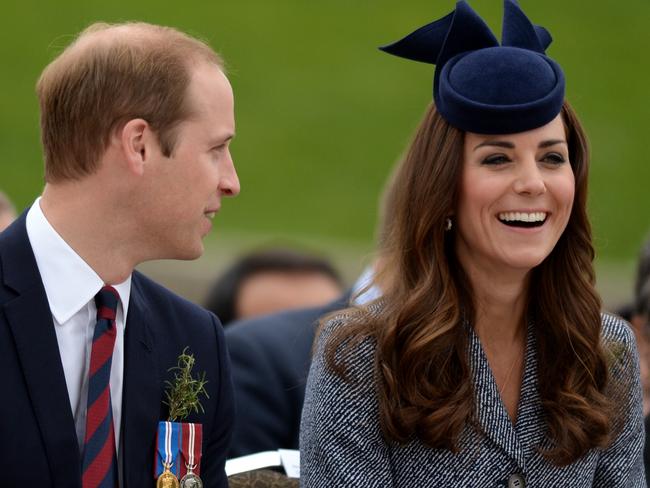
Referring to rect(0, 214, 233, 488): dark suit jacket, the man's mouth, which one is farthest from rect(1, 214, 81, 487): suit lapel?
the man's mouth

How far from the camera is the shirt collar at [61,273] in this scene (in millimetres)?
3617

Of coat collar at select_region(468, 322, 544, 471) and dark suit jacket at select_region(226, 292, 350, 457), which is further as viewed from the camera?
dark suit jacket at select_region(226, 292, 350, 457)

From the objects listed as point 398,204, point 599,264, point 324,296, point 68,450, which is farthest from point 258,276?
point 599,264

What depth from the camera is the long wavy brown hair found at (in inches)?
154

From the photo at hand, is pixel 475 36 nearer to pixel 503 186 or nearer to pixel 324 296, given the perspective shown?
pixel 503 186

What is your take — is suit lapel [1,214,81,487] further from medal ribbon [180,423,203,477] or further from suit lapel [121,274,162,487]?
medal ribbon [180,423,203,477]

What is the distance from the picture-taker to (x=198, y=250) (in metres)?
3.75

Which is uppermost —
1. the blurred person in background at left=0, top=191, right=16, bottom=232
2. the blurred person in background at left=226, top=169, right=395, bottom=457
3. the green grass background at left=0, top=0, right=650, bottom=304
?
the blurred person in background at left=0, top=191, right=16, bottom=232

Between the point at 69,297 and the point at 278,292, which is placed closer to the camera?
the point at 69,297

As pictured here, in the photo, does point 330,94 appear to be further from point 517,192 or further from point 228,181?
point 228,181

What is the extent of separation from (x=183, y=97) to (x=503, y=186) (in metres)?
0.88

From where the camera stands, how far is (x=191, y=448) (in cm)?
382

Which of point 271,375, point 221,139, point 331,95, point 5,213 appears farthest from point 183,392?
point 331,95

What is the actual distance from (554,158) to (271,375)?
199 cm
